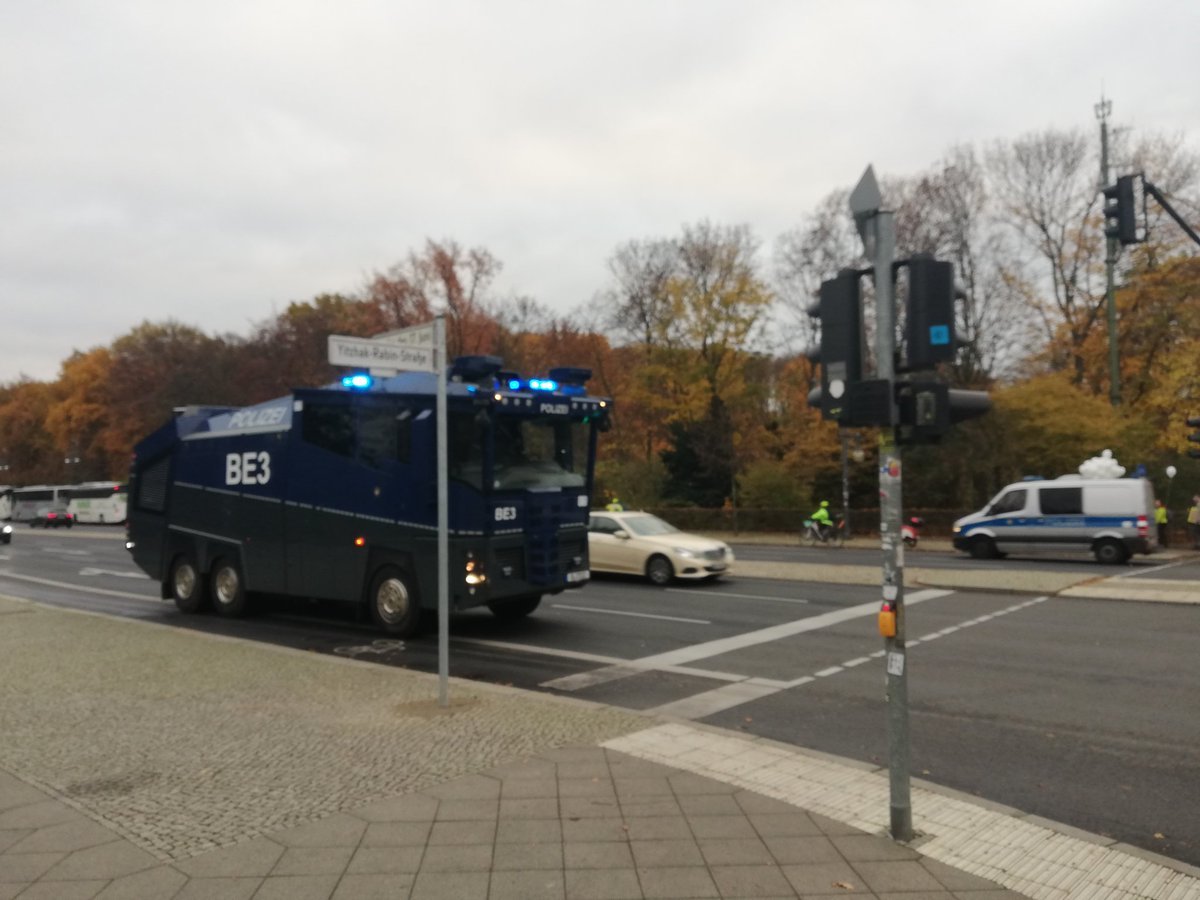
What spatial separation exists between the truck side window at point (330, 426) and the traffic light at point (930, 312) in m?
9.15

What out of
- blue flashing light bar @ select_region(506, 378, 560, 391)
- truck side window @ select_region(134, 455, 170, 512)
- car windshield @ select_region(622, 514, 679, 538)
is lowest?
car windshield @ select_region(622, 514, 679, 538)

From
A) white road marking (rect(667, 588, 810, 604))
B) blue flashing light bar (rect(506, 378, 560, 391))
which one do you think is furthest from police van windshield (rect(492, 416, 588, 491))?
white road marking (rect(667, 588, 810, 604))

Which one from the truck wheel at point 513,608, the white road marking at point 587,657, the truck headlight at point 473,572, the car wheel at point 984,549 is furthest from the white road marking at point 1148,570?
the truck headlight at point 473,572

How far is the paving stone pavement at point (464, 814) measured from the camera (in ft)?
14.6

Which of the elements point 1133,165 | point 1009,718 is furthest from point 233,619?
point 1133,165

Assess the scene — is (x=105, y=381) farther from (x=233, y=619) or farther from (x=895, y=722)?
(x=895, y=722)

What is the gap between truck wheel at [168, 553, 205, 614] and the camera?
15.3 m

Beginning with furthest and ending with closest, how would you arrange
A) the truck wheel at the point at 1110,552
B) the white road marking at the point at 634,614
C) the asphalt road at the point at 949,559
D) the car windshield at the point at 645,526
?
the truck wheel at the point at 1110,552 → the asphalt road at the point at 949,559 → the car windshield at the point at 645,526 → the white road marking at the point at 634,614

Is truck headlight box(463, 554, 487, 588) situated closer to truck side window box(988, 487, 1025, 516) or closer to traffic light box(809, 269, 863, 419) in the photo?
traffic light box(809, 269, 863, 419)

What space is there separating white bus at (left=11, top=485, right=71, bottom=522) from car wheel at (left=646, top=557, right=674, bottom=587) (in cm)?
6244

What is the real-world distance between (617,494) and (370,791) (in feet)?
127

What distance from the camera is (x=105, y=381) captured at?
72.9 meters

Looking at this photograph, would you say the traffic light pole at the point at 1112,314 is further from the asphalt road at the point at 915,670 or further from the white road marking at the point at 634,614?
the white road marking at the point at 634,614

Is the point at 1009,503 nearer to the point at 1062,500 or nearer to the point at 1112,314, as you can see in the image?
the point at 1062,500
